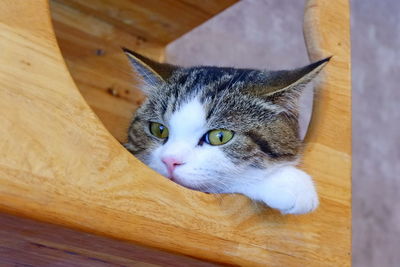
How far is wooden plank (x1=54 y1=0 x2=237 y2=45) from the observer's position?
55.4 inches

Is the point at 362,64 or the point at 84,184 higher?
the point at 362,64

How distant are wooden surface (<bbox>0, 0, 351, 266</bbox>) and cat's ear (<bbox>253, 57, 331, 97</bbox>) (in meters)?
0.24

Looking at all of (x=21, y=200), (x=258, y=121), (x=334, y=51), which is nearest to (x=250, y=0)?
(x=334, y=51)

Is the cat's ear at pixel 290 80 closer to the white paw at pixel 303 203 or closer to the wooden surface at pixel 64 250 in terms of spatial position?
the white paw at pixel 303 203

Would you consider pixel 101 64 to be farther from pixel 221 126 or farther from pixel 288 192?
pixel 288 192

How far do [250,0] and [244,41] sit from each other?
0.18 meters

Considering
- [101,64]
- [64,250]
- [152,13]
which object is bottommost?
[64,250]

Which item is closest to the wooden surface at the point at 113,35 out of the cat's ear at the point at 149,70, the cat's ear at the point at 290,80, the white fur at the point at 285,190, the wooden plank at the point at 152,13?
the wooden plank at the point at 152,13

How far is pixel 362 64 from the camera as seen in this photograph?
2.08m

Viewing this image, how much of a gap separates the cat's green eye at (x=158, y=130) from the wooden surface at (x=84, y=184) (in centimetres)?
25

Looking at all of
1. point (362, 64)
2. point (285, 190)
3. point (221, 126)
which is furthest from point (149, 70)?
point (362, 64)

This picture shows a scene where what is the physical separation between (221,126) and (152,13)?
2.17ft

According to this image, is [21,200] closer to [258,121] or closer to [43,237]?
[43,237]

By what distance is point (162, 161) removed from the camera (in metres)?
0.91
